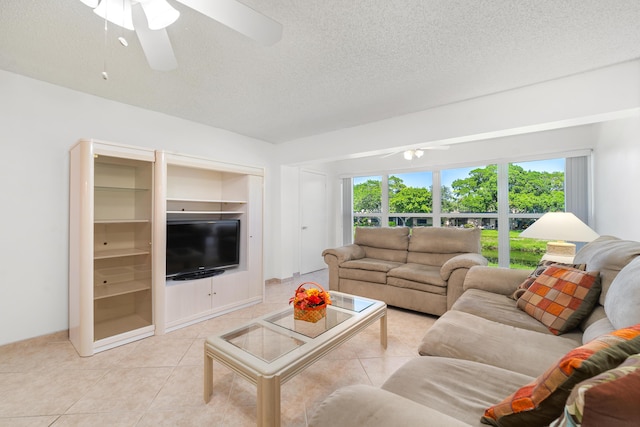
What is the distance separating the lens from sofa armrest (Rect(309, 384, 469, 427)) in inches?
28.6

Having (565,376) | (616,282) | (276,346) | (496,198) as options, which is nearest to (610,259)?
(616,282)

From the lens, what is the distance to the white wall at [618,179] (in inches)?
94.0

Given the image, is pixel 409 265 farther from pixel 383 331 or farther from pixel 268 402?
pixel 268 402

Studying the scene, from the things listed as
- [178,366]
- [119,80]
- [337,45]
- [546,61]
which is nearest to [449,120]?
[546,61]

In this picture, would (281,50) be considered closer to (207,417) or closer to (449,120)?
(449,120)

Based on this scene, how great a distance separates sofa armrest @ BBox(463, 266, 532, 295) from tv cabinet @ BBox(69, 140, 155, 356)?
10.2 ft

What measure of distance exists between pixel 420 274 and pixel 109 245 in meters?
3.29

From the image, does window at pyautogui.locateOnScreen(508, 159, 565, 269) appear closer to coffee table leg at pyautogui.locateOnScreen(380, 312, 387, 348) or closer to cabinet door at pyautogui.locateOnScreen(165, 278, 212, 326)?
coffee table leg at pyautogui.locateOnScreen(380, 312, 387, 348)

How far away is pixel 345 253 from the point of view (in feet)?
12.4

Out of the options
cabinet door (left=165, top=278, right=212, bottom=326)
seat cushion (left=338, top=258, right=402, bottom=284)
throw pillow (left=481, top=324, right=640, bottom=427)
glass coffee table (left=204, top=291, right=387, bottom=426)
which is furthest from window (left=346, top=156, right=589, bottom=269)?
throw pillow (left=481, top=324, right=640, bottom=427)

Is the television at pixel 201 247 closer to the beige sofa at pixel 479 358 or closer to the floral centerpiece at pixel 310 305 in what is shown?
the floral centerpiece at pixel 310 305

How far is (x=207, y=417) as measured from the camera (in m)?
1.56

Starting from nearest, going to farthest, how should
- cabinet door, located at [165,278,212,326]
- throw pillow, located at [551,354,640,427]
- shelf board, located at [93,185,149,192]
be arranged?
throw pillow, located at [551,354,640,427]
shelf board, located at [93,185,149,192]
cabinet door, located at [165,278,212,326]

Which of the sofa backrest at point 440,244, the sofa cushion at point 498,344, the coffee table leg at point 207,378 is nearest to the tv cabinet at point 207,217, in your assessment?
the coffee table leg at point 207,378
